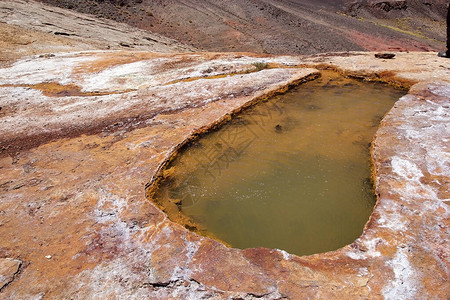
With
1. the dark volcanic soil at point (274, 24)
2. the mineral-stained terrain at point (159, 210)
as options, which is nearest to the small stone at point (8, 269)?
the mineral-stained terrain at point (159, 210)

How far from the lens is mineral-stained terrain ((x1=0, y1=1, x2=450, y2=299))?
7.61 feet

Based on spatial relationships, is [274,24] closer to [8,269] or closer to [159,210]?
[159,210]

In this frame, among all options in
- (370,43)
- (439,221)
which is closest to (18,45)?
(439,221)

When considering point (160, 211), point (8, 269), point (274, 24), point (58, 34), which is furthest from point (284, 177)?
point (274, 24)

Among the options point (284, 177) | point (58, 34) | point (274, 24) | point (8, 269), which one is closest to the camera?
point (8, 269)

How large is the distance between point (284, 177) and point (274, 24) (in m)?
16.5

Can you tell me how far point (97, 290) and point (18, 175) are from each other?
2.43 m

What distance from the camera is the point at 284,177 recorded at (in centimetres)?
368

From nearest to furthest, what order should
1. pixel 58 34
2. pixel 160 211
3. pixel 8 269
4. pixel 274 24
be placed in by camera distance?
pixel 8 269 < pixel 160 211 < pixel 58 34 < pixel 274 24

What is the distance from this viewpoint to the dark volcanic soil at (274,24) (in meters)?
16.0

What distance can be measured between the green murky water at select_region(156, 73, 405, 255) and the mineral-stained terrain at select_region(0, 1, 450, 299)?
0.81 feet

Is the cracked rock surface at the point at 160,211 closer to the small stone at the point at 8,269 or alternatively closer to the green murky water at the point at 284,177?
the small stone at the point at 8,269

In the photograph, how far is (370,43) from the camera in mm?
15922

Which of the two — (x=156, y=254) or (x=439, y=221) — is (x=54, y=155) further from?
(x=439, y=221)
